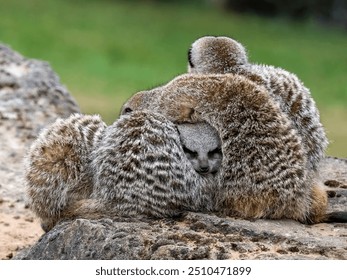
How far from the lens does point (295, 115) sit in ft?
19.8

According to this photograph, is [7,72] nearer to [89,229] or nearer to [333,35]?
[89,229]

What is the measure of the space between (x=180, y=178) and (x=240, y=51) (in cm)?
128

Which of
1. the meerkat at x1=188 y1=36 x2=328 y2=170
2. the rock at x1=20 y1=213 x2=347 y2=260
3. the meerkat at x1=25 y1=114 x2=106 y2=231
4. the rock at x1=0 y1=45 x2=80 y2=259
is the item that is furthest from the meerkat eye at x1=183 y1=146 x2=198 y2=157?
the rock at x1=0 y1=45 x2=80 y2=259

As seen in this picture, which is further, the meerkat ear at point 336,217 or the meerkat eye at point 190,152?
the meerkat ear at point 336,217

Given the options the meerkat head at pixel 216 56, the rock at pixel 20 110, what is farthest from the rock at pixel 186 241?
the rock at pixel 20 110

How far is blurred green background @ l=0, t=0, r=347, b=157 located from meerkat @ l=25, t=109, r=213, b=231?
8.51 metres

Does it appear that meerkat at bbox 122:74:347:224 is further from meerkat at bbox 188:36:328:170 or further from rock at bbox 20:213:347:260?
meerkat at bbox 188:36:328:170

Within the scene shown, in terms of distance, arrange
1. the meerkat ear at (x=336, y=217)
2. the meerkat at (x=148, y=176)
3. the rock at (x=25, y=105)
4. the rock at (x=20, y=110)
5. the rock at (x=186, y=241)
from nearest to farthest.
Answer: the rock at (x=186, y=241), the meerkat at (x=148, y=176), the meerkat ear at (x=336, y=217), the rock at (x=20, y=110), the rock at (x=25, y=105)

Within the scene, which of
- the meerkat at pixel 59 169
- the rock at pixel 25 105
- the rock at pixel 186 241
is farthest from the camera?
the rock at pixel 25 105

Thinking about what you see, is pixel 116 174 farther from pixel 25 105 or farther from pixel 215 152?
pixel 25 105

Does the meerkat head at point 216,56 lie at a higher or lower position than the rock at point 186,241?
higher

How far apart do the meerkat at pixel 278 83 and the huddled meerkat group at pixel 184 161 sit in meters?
0.16

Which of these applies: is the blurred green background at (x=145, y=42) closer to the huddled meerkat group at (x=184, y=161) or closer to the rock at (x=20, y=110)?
the rock at (x=20, y=110)

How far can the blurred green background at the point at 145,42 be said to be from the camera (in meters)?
17.7
